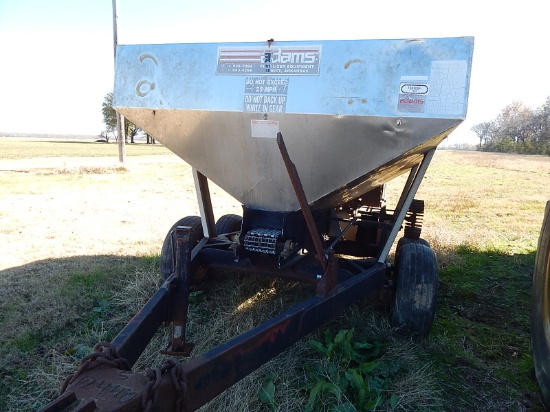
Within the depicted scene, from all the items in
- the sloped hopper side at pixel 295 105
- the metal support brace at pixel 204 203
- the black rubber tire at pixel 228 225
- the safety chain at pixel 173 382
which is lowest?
the safety chain at pixel 173 382

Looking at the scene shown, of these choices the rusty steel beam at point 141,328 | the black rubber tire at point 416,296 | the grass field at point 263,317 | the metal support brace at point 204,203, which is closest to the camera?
the rusty steel beam at point 141,328

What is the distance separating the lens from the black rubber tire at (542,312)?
2.91m

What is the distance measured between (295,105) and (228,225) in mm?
2300

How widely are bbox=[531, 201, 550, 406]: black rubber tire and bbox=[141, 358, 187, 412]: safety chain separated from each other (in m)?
2.36

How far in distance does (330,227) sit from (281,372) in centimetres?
199

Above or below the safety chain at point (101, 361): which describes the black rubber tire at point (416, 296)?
below

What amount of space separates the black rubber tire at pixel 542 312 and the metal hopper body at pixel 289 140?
31.4 inches

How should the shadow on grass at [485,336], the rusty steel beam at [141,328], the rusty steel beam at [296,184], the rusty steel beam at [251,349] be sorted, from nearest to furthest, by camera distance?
the rusty steel beam at [251,349]
the rusty steel beam at [141,328]
the rusty steel beam at [296,184]
the shadow on grass at [485,336]

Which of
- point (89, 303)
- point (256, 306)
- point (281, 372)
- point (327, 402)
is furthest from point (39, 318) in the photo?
point (327, 402)

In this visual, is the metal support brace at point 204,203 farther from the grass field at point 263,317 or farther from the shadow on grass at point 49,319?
the shadow on grass at point 49,319

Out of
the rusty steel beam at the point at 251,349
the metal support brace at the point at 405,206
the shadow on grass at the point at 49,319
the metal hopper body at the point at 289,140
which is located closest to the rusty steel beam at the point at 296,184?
the metal hopper body at the point at 289,140

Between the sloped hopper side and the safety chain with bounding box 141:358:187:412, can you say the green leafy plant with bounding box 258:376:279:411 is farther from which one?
the sloped hopper side

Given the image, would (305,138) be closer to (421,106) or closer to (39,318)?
(421,106)

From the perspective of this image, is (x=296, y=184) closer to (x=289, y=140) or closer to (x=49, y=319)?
(x=289, y=140)
